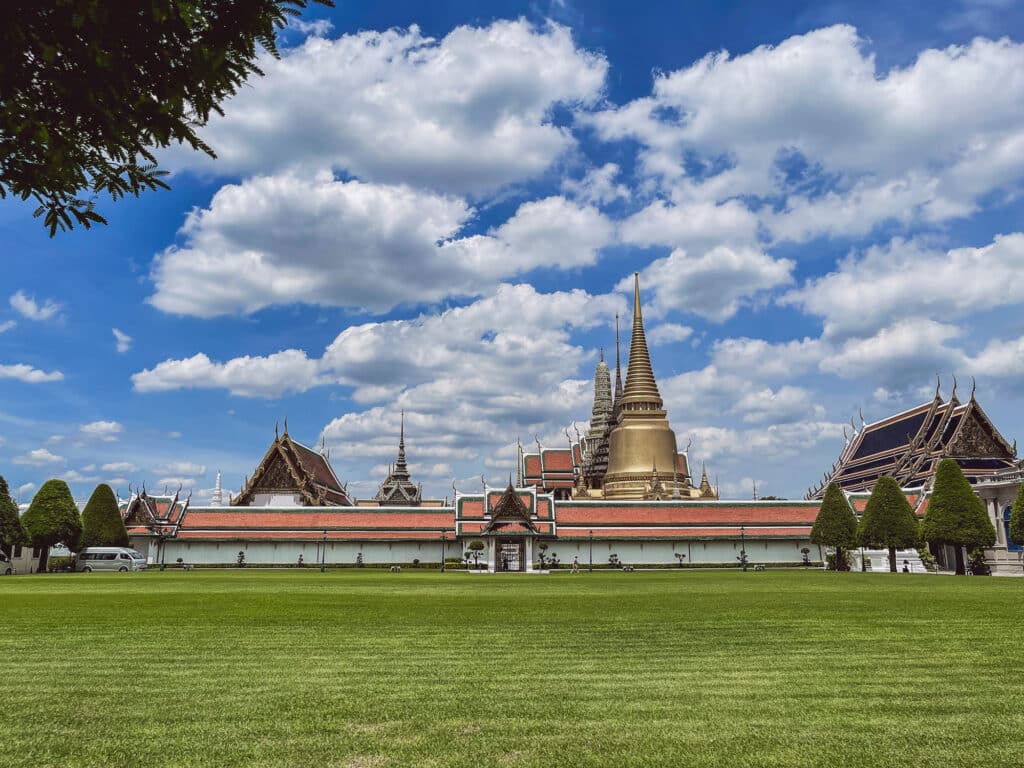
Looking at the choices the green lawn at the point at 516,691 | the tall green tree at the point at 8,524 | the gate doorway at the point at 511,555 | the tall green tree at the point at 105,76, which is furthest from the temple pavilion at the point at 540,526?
the tall green tree at the point at 105,76

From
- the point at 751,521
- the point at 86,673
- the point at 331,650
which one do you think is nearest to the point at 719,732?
the point at 331,650

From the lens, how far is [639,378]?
74.4m

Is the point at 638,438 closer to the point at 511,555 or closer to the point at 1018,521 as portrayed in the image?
the point at 511,555

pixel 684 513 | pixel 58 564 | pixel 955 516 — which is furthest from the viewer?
pixel 684 513

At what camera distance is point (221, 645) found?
934cm

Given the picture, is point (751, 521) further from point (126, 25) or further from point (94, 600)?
point (126, 25)

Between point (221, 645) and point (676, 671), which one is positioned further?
point (221, 645)

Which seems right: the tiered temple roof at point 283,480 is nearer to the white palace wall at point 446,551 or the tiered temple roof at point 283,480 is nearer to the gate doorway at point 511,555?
the white palace wall at point 446,551

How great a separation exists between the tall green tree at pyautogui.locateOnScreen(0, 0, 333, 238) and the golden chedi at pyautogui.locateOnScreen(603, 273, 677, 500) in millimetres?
66570

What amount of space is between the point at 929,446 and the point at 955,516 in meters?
19.6

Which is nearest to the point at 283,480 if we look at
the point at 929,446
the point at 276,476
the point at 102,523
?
the point at 276,476

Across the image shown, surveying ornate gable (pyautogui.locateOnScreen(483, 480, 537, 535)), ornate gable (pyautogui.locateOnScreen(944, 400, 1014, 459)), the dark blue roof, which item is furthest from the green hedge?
the dark blue roof

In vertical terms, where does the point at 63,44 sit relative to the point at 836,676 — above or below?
above

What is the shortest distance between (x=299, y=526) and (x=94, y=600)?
37001 mm
